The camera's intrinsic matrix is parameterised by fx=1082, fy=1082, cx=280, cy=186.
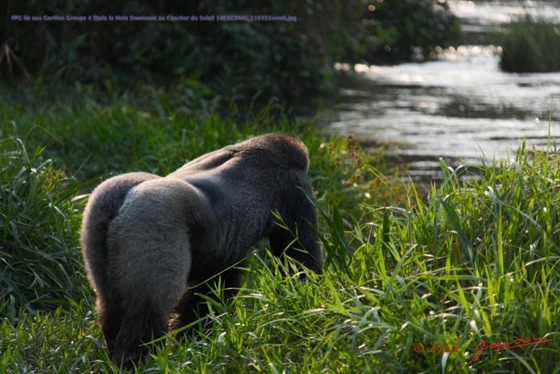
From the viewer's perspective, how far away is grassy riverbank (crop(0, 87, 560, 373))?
388 cm

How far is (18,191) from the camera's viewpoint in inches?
239

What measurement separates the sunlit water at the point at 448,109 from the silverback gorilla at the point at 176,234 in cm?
376

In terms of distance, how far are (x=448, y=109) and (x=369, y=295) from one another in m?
9.10

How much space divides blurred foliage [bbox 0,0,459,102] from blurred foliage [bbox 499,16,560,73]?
339 centimetres

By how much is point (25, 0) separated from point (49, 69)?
78cm

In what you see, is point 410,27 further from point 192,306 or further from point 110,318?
point 110,318

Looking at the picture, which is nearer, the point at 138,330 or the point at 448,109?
the point at 138,330

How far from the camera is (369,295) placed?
159 inches

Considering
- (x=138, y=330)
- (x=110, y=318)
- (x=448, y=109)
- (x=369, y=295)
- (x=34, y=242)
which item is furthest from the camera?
(x=448, y=109)

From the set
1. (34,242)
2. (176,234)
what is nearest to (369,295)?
(176,234)

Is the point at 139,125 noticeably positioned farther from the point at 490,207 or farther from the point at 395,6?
the point at 395,6

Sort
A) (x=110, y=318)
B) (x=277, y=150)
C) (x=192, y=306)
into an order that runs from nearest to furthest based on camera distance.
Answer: (x=110, y=318) < (x=192, y=306) < (x=277, y=150)

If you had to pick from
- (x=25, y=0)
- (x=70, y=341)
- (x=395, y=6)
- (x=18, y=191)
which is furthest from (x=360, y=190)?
(x=395, y=6)

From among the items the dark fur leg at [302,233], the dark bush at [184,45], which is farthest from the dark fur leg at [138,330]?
the dark bush at [184,45]
